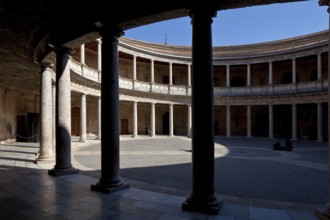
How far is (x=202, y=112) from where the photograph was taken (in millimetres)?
4887

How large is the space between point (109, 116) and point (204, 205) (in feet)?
10.3

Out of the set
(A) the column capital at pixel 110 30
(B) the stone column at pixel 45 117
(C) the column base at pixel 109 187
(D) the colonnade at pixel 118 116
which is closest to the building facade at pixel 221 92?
(B) the stone column at pixel 45 117

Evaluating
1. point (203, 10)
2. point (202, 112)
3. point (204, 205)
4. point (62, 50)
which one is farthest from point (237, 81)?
point (204, 205)

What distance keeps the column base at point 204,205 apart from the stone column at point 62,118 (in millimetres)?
4665

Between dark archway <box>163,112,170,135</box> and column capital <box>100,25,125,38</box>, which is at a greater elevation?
column capital <box>100,25,125,38</box>

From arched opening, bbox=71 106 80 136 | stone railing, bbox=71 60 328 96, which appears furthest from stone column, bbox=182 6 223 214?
arched opening, bbox=71 106 80 136

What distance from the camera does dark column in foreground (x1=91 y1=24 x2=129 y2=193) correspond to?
6113 mm

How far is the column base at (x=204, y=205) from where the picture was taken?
4660 millimetres

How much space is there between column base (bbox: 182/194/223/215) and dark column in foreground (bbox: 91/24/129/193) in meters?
2.11

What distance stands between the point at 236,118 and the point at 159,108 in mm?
10637

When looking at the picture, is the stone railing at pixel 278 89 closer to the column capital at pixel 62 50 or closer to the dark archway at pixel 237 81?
the dark archway at pixel 237 81

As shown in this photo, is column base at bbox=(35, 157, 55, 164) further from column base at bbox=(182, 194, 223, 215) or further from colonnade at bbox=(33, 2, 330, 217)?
column base at bbox=(182, 194, 223, 215)

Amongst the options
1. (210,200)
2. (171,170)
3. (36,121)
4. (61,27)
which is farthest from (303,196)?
(36,121)

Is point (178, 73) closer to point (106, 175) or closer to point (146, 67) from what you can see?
point (146, 67)
